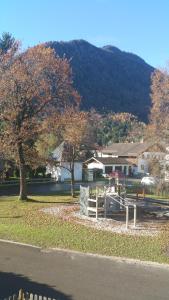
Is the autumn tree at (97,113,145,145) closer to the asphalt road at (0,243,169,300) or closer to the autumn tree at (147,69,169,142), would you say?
the autumn tree at (147,69,169,142)

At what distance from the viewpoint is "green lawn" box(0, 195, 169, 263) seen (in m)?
19.1

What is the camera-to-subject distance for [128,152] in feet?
317

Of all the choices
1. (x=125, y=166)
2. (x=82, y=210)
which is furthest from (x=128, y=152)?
(x=82, y=210)

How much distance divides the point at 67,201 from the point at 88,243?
15111mm

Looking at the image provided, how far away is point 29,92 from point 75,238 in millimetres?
14399

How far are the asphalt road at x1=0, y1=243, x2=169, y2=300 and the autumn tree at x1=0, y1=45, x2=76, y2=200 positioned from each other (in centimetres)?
1540

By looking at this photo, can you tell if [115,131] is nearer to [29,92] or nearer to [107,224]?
[29,92]

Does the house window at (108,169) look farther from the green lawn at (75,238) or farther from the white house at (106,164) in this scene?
the green lawn at (75,238)

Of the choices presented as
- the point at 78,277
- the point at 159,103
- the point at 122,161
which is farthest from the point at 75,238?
the point at 122,161

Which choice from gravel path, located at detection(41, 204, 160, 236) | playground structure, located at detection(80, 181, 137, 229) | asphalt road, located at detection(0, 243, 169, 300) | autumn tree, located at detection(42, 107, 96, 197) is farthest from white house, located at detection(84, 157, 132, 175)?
asphalt road, located at detection(0, 243, 169, 300)

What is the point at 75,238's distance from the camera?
69.9ft

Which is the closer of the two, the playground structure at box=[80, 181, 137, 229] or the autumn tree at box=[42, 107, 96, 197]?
the playground structure at box=[80, 181, 137, 229]

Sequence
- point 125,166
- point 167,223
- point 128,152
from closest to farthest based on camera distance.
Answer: point 167,223 < point 125,166 < point 128,152

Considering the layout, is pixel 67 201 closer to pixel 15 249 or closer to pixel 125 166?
pixel 15 249
